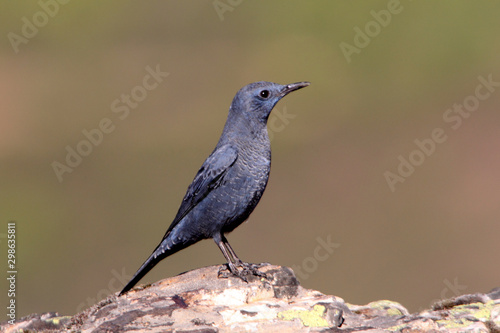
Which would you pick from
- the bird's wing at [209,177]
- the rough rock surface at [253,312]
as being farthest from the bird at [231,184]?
the rough rock surface at [253,312]

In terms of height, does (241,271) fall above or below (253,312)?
above

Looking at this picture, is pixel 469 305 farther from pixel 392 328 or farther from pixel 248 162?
pixel 248 162

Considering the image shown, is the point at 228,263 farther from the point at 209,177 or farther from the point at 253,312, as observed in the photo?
the point at 209,177

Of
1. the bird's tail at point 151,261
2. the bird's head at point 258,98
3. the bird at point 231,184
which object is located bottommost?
the bird's tail at point 151,261

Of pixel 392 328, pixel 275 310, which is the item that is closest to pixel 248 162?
pixel 275 310

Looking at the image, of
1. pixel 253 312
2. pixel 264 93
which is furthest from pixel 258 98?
pixel 253 312

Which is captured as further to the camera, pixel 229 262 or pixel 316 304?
pixel 229 262

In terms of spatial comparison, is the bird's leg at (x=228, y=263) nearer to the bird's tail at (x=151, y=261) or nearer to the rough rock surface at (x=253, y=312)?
the rough rock surface at (x=253, y=312)

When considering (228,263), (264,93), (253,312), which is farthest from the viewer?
(264,93)
